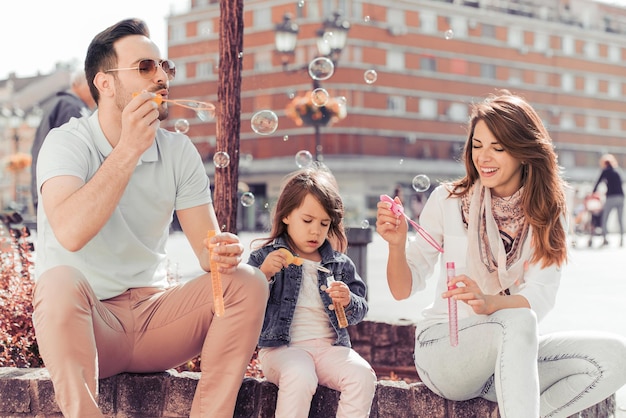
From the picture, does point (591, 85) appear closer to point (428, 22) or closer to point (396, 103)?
point (428, 22)

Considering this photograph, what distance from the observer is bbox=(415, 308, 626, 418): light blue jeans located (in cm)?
212

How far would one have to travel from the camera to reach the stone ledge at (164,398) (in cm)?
232

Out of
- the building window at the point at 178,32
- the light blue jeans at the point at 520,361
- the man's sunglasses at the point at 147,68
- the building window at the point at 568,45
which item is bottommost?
the light blue jeans at the point at 520,361

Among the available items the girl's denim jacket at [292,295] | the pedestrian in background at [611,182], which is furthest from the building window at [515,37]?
the girl's denim jacket at [292,295]

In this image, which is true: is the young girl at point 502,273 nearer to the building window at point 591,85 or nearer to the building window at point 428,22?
the building window at point 428,22

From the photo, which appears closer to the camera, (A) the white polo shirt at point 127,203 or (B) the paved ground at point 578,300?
(A) the white polo shirt at point 127,203

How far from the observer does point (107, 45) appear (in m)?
2.38

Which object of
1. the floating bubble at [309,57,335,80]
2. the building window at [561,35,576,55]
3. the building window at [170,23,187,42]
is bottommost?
the floating bubble at [309,57,335,80]

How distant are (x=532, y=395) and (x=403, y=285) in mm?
575

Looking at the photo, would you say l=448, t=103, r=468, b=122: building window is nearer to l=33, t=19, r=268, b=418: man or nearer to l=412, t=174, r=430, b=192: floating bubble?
l=412, t=174, r=430, b=192: floating bubble

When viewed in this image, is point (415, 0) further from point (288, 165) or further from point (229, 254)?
point (229, 254)

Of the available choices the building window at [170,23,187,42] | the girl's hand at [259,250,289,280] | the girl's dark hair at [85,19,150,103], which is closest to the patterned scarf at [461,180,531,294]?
the girl's hand at [259,250,289,280]

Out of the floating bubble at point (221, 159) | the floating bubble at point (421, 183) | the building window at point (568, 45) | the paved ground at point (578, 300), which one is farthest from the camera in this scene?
the building window at point (568, 45)

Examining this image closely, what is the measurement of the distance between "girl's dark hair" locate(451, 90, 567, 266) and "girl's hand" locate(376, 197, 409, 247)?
0.40 m
